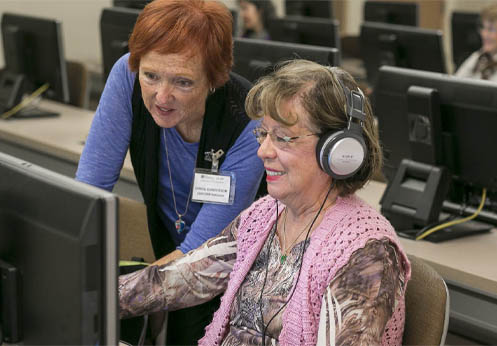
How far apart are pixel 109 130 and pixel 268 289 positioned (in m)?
0.69

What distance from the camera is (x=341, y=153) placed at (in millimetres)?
1356

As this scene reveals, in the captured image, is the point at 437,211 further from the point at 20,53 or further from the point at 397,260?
the point at 20,53

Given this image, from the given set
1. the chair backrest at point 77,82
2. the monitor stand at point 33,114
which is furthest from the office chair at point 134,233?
the chair backrest at point 77,82

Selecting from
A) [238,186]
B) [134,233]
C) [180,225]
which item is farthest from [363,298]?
[134,233]

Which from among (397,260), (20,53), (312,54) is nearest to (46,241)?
(397,260)

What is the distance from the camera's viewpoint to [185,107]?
6.06ft

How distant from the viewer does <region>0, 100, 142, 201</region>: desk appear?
3.16 meters

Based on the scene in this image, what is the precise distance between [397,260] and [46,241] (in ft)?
2.10

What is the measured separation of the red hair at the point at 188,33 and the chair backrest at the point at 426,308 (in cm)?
69

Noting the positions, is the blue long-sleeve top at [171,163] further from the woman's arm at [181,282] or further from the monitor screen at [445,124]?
the monitor screen at [445,124]

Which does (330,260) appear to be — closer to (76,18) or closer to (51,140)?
(51,140)

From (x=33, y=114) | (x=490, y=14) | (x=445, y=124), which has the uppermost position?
Result: (x=490, y=14)

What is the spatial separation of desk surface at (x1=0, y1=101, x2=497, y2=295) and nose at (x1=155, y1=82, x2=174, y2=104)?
41 cm

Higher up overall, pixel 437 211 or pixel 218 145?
pixel 218 145
